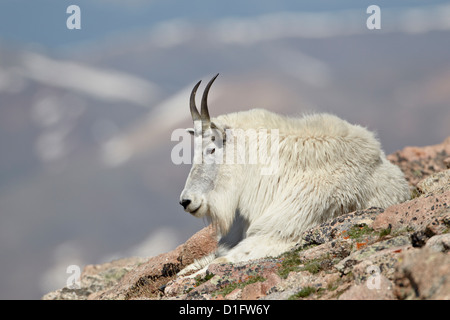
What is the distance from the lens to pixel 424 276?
4.30 meters

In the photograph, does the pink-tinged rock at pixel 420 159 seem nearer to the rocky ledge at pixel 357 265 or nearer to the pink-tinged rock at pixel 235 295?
the rocky ledge at pixel 357 265

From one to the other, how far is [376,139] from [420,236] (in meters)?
Result: 3.80

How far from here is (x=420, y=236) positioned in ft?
18.9

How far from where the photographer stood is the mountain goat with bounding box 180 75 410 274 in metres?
8.37

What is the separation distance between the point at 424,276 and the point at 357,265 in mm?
1110

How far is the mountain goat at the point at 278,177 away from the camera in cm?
837

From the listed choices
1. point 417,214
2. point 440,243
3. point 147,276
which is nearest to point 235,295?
point 440,243

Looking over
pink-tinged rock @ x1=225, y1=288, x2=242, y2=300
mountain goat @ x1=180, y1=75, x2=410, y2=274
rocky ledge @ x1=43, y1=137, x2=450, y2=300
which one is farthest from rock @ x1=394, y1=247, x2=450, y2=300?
mountain goat @ x1=180, y1=75, x2=410, y2=274

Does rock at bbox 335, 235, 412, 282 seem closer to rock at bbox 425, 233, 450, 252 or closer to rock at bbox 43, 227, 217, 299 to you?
rock at bbox 425, 233, 450, 252

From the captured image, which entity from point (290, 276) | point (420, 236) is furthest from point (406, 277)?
point (290, 276)

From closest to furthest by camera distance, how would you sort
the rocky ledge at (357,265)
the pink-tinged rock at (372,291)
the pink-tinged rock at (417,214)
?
the rocky ledge at (357,265)
the pink-tinged rock at (372,291)
the pink-tinged rock at (417,214)

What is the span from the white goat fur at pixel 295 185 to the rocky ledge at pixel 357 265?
0.66 metres

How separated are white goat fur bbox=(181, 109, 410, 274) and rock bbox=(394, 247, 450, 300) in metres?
3.59

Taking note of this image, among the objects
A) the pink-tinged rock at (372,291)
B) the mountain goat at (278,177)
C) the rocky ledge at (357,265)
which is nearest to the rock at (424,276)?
the rocky ledge at (357,265)
